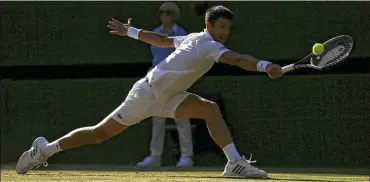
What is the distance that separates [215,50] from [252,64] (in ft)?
1.36

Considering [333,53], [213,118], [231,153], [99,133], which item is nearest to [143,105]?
[99,133]

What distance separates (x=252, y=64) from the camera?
6430mm

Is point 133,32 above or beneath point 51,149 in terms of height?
above

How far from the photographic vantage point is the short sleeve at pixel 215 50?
670 centimetres

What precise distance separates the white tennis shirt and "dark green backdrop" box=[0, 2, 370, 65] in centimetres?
346

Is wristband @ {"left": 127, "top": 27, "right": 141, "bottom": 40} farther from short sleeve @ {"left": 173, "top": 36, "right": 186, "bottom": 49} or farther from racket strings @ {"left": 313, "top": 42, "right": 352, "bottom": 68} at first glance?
racket strings @ {"left": 313, "top": 42, "right": 352, "bottom": 68}

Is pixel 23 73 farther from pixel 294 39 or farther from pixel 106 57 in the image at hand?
pixel 294 39

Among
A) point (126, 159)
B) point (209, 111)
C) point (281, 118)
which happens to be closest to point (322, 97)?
point (281, 118)

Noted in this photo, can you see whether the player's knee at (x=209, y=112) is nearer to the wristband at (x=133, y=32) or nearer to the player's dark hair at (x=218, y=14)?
the player's dark hair at (x=218, y=14)

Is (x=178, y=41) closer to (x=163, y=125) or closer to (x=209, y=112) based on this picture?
(x=209, y=112)

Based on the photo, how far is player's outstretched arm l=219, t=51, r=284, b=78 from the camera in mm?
6211

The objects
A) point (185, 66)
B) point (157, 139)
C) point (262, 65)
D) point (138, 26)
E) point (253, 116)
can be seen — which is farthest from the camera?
point (138, 26)

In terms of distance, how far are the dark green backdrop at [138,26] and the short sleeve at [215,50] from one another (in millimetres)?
3771

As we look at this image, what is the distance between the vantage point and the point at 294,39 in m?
10.5
